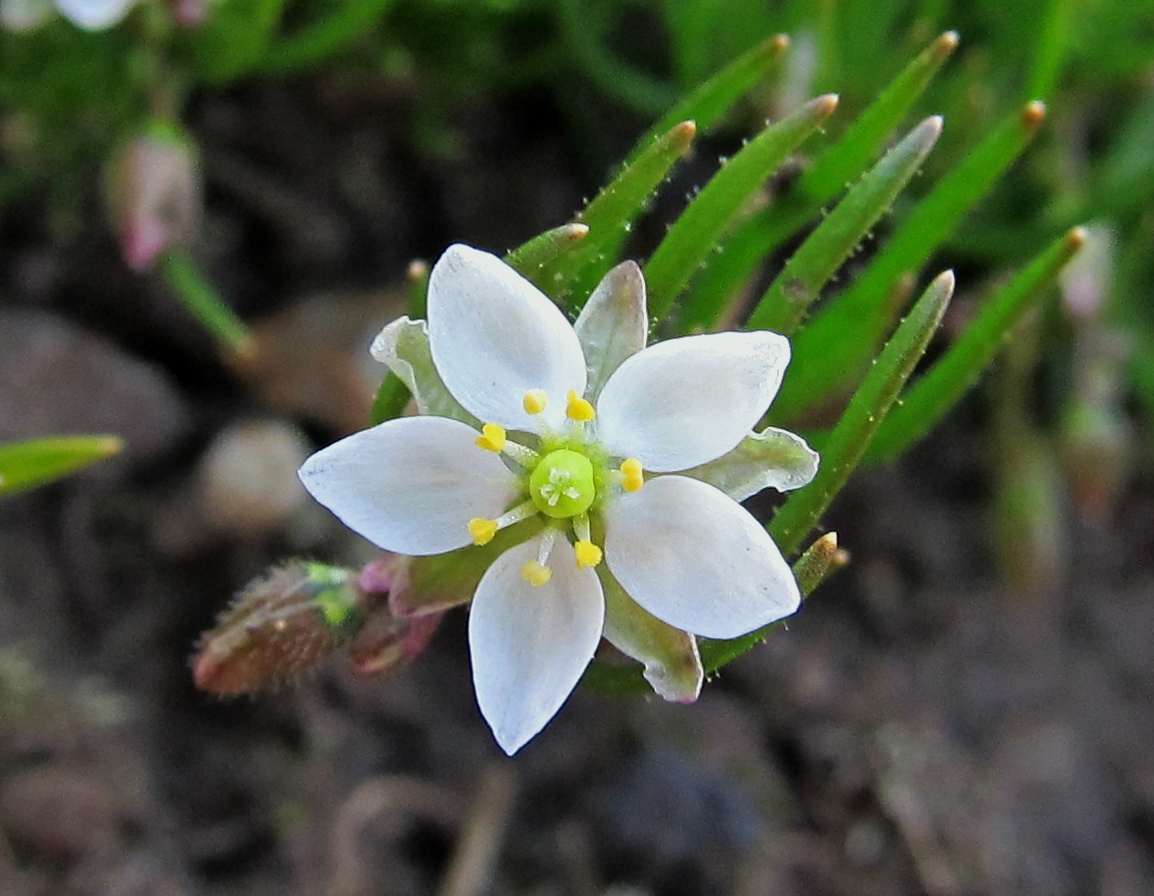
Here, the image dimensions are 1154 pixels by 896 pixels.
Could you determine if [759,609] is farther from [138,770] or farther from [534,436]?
[138,770]

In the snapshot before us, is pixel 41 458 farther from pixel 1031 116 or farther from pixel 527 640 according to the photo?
pixel 1031 116

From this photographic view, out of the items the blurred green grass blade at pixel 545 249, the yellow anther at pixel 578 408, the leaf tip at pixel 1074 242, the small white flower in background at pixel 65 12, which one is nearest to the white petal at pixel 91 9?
the small white flower in background at pixel 65 12

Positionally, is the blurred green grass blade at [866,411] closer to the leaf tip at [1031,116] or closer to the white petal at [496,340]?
the white petal at [496,340]

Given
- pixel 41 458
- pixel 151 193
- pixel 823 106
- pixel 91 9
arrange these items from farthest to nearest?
pixel 151 193 < pixel 91 9 < pixel 41 458 < pixel 823 106

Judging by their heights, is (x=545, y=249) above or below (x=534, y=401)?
above

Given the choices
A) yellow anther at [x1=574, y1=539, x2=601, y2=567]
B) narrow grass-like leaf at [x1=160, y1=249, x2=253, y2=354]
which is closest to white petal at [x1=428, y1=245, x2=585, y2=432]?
yellow anther at [x1=574, y1=539, x2=601, y2=567]

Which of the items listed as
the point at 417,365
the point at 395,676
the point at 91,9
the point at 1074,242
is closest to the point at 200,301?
the point at 91,9
